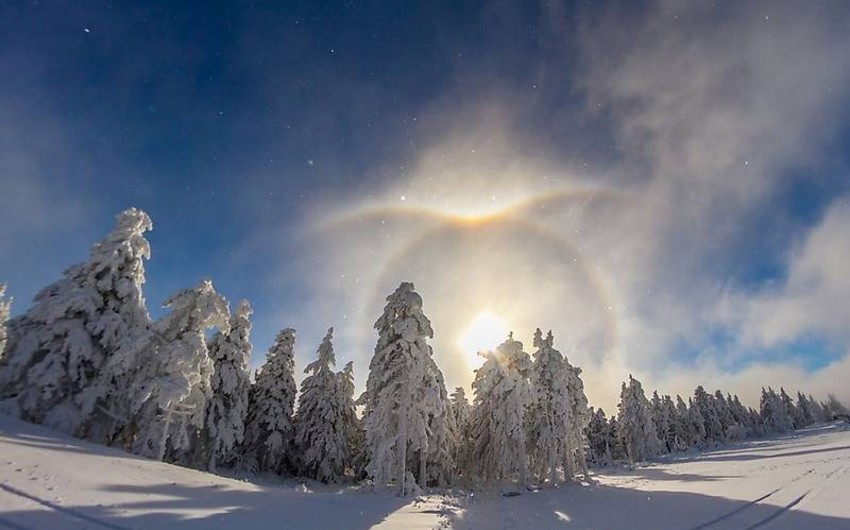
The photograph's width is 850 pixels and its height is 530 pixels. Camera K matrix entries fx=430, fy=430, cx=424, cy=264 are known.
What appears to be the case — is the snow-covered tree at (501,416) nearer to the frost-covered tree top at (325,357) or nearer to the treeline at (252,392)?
the treeline at (252,392)

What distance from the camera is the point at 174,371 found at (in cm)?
2605

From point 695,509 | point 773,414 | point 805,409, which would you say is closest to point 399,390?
point 695,509

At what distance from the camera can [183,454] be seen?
111 feet

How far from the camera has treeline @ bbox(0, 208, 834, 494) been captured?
24.7 metres

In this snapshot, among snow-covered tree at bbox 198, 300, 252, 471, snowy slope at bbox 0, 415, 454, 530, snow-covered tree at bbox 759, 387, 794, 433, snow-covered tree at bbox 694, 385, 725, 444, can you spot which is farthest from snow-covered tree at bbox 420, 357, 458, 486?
snow-covered tree at bbox 759, 387, 794, 433

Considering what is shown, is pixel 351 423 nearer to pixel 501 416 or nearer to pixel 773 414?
pixel 501 416

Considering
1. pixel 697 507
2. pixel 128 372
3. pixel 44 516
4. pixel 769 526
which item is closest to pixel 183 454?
pixel 128 372

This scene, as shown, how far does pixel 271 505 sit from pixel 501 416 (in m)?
26.5

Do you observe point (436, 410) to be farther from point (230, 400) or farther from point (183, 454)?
point (183, 454)

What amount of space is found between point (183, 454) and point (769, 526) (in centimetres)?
3686

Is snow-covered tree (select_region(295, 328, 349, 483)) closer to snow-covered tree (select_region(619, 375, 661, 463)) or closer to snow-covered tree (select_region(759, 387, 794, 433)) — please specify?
snow-covered tree (select_region(619, 375, 661, 463))

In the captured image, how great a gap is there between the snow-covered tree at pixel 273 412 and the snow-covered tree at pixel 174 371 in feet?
35.9

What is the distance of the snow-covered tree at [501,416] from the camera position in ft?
123

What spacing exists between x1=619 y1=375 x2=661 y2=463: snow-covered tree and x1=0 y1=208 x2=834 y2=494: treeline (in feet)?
113
